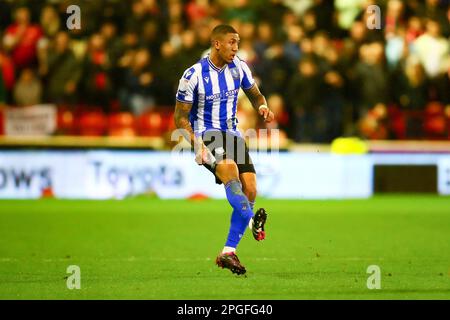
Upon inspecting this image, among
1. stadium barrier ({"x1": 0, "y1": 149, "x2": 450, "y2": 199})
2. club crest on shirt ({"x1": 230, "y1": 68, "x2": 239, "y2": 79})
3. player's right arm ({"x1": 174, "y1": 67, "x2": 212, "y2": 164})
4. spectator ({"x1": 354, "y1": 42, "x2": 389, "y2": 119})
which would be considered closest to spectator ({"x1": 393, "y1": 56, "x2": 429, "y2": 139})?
spectator ({"x1": 354, "y1": 42, "x2": 389, "y2": 119})

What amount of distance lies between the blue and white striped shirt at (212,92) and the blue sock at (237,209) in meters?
0.64

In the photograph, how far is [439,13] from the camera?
790 inches

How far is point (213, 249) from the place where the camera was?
39.5 feet

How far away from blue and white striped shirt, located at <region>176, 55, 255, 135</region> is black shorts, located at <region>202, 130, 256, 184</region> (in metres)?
0.07

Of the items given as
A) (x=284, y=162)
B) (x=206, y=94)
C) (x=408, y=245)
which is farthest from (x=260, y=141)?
(x=206, y=94)

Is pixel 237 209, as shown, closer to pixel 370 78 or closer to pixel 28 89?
pixel 370 78

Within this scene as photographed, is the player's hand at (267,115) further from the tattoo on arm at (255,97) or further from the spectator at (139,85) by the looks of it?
the spectator at (139,85)

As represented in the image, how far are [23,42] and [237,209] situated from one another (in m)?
10.4

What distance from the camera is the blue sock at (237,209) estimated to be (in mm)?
9734

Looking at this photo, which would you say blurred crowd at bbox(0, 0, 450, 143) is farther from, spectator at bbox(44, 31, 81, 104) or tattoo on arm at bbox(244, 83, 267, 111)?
tattoo on arm at bbox(244, 83, 267, 111)

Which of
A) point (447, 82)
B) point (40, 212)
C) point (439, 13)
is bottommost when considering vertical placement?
point (40, 212)
